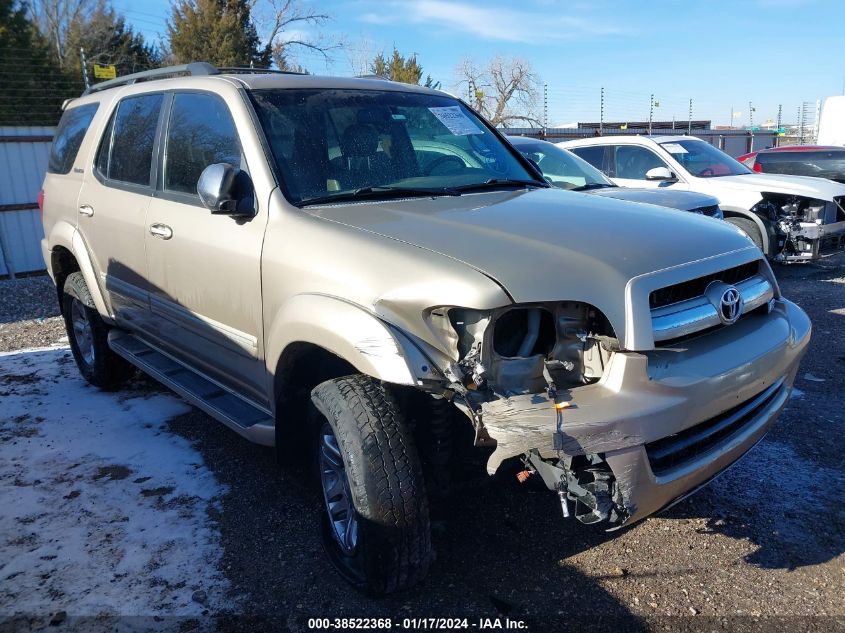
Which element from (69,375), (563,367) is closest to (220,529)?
(563,367)

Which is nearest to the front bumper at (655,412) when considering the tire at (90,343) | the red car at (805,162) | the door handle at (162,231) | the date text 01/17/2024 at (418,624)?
the date text 01/17/2024 at (418,624)

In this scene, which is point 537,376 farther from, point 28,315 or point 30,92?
point 30,92

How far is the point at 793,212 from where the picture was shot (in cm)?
873

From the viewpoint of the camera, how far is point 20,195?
10.9 m

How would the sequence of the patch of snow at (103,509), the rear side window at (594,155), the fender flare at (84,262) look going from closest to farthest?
the patch of snow at (103,509) → the fender flare at (84,262) → the rear side window at (594,155)

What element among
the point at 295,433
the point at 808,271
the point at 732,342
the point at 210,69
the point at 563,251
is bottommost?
the point at 808,271

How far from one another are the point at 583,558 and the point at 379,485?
1081 mm

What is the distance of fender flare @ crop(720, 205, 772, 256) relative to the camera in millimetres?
8406

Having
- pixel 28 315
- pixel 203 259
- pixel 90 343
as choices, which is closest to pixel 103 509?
pixel 203 259

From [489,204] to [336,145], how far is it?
2.69ft

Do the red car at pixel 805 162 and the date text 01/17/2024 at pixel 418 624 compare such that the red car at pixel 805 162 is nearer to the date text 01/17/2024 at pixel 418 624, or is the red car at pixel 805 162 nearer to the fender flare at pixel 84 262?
the fender flare at pixel 84 262

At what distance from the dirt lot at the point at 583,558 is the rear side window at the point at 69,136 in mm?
2687

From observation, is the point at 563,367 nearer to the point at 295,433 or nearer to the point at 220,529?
the point at 295,433

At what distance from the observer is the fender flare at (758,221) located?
8.41 meters
